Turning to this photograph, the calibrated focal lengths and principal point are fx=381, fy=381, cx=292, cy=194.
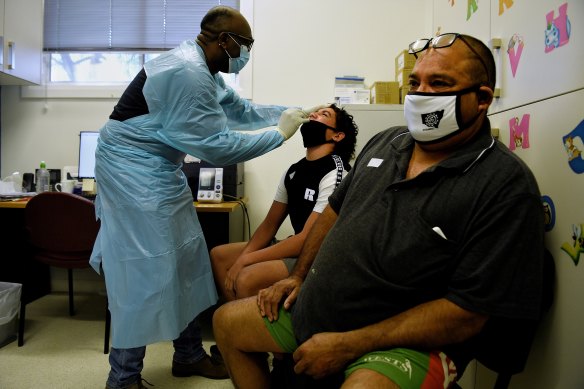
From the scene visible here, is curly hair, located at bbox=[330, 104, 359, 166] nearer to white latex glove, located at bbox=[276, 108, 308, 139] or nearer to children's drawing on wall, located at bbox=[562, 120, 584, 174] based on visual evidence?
white latex glove, located at bbox=[276, 108, 308, 139]

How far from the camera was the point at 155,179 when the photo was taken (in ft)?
5.09

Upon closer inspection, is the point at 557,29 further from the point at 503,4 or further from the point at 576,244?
the point at 576,244

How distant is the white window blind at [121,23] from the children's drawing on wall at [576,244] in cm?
271

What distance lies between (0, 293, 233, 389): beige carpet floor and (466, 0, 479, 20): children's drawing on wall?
1.91 metres

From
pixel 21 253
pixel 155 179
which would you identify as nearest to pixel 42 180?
pixel 21 253

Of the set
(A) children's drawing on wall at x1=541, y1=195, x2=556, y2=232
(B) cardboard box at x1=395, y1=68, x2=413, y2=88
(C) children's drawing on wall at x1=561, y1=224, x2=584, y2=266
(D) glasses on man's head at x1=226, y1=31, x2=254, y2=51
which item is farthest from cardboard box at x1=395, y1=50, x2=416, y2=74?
(C) children's drawing on wall at x1=561, y1=224, x2=584, y2=266

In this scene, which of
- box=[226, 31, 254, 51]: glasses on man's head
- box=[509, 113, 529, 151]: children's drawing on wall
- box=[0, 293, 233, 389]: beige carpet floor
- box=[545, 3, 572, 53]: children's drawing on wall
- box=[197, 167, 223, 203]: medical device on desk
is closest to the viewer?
box=[545, 3, 572, 53]: children's drawing on wall

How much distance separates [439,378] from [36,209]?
204 centimetres

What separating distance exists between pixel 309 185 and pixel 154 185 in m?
0.63

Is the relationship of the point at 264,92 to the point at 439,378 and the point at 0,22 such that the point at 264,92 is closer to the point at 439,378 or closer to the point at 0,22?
the point at 0,22

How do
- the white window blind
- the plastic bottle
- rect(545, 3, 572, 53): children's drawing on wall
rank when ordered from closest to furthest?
rect(545, 3, 572, 53): children's drawing on wall < the plastic bottle < the white window blind

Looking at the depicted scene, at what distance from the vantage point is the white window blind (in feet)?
9.43

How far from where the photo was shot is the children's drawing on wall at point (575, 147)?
2.88 ft

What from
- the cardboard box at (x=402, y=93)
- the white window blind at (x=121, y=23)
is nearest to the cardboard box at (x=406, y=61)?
the cardboard box at (x=402, y=93)
